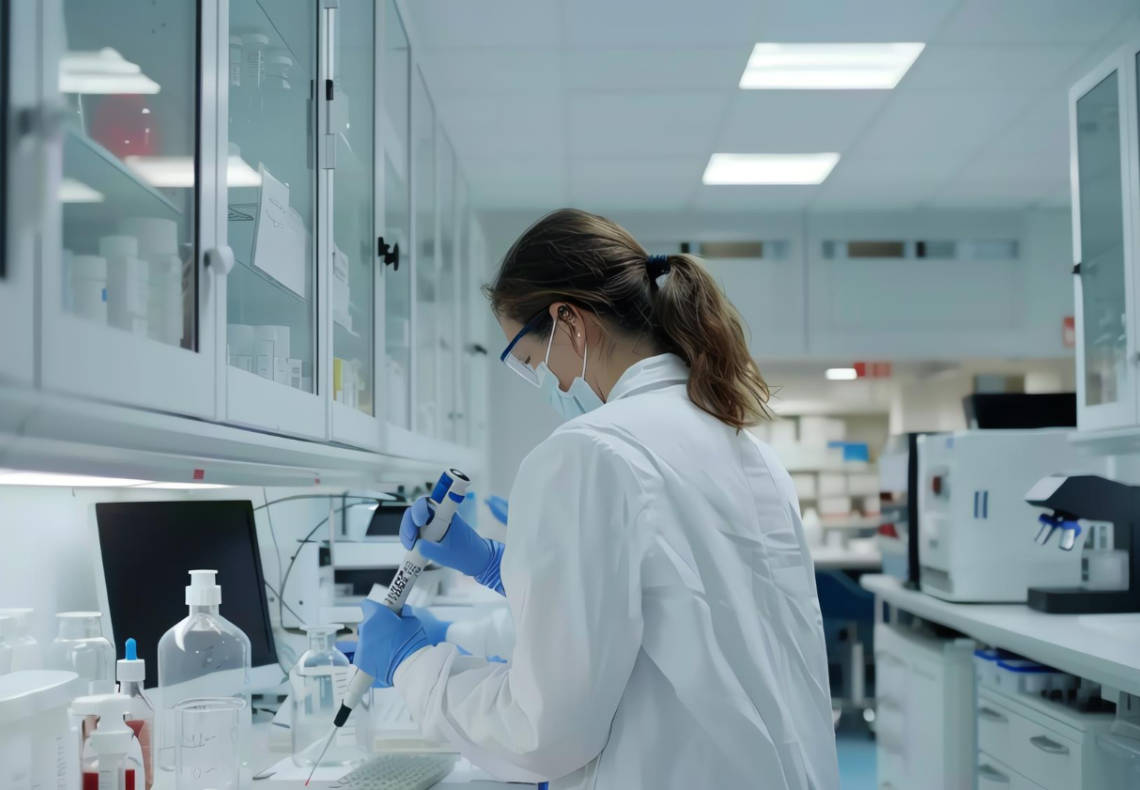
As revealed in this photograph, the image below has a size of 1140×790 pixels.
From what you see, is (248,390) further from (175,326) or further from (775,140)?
(775,140)

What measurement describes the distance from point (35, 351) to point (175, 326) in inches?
11.8

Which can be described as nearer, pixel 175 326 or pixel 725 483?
pixel 175 326

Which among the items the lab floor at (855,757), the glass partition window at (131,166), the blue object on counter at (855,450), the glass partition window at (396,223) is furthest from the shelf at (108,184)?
the blue object on counter at (855,450)

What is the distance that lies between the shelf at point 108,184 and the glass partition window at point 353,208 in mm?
627

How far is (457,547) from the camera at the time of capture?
5.24ft

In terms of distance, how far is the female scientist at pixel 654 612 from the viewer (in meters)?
1.13

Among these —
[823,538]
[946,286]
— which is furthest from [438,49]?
[823,538]

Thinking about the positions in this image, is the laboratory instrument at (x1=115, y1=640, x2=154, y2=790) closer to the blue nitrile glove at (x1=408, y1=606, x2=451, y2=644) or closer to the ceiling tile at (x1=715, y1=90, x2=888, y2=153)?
the blue nitrile glove at (x1=408, y1=606, x2=451, y2=644)

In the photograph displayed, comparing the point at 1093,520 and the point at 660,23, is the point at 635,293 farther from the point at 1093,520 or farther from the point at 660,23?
the point at 1093,520

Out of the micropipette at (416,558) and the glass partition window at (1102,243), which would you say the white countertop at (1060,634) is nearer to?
the glass partition window at (1102,243)

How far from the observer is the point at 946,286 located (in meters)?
5.00

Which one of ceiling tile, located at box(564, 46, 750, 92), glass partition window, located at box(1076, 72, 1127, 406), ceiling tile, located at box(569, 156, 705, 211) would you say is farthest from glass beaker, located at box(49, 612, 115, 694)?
ceiling tile, located at box(569, 156, 705, 211)

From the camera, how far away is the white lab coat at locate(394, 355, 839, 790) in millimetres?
1129

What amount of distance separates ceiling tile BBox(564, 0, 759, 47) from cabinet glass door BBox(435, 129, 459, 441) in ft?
1.99
